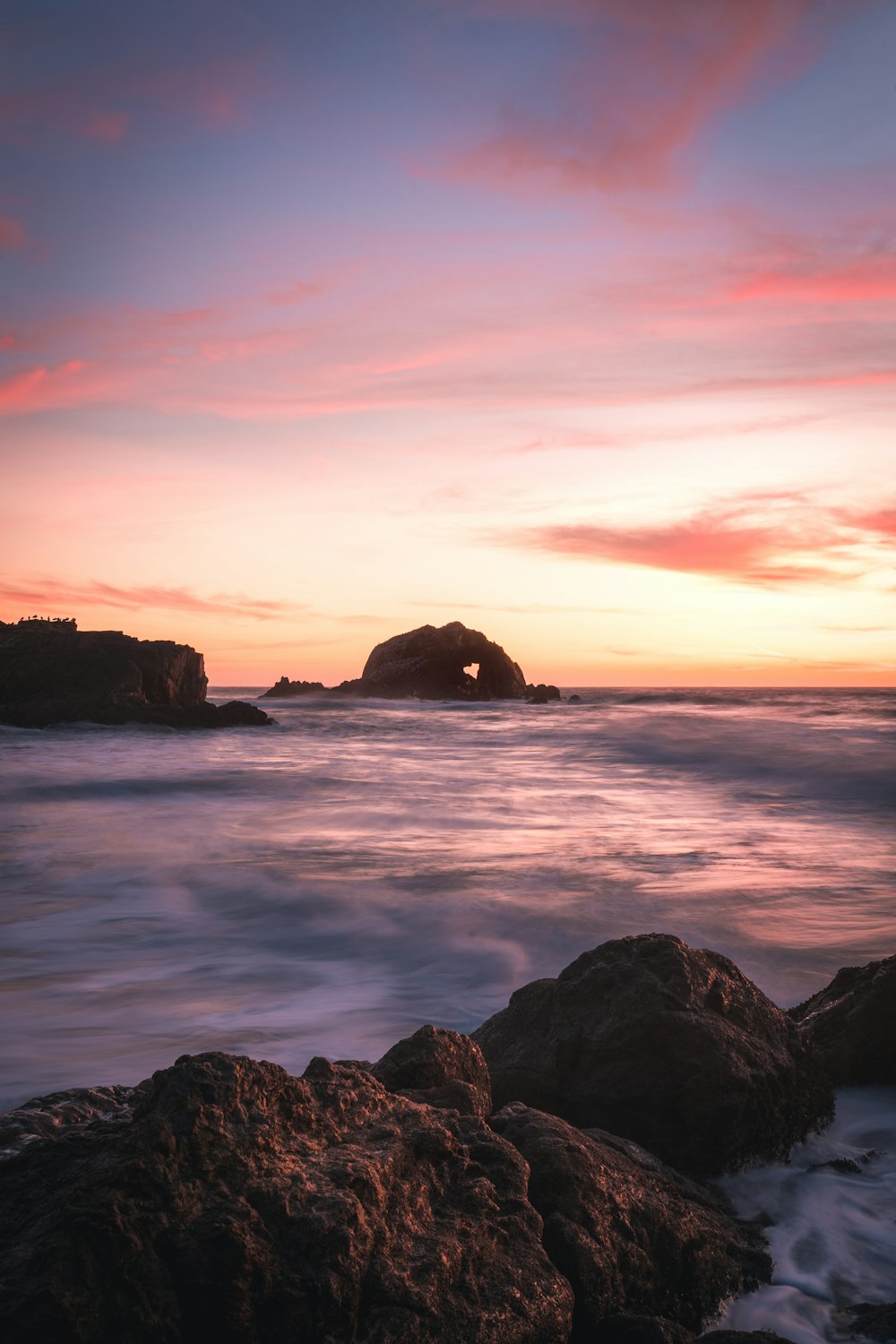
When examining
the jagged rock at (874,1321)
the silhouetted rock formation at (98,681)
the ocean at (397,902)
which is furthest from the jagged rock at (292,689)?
the jagged rock at (874,1321)

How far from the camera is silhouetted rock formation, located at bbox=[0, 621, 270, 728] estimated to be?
3078 centimetres

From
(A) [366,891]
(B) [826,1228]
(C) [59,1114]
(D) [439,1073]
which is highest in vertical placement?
(C) [59,1114]

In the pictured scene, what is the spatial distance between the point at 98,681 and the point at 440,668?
104 ft

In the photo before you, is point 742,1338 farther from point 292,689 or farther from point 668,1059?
point 292,689

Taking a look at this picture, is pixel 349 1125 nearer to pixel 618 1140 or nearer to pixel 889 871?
pixel 618 1140

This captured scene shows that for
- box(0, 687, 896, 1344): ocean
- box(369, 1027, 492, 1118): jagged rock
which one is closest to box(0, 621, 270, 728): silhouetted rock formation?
box(0, 687, 896, 1344): ocean

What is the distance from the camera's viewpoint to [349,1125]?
2.32 metres

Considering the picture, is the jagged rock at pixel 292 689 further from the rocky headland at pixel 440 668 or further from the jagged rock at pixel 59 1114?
the jagged rock at pixel 59 1114

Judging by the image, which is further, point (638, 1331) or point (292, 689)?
point (292, 689)

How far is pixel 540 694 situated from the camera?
218ft

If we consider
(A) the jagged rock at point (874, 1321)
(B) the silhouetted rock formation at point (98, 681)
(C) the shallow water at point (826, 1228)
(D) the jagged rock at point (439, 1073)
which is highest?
(B) the silhouetted rock formation at point (98, 681)

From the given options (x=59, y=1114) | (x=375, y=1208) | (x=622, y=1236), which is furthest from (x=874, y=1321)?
(x=59, y=1114)

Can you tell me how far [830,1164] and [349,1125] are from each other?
212 centimetres

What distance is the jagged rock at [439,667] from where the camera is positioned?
206ft
